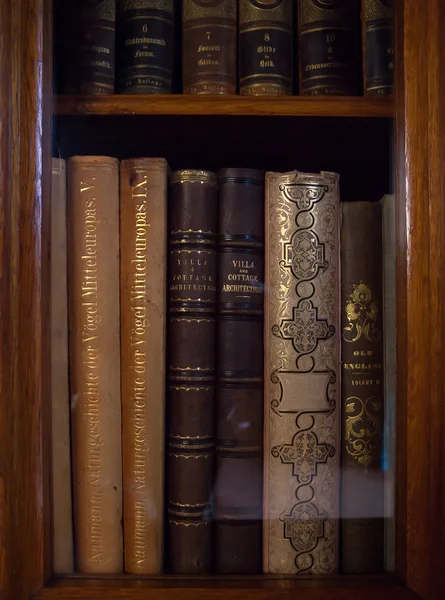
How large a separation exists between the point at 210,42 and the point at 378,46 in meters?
0.17

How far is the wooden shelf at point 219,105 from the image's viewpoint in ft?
2.20

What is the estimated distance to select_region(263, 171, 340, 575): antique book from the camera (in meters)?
0.65

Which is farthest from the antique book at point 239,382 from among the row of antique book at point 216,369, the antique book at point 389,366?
the antique book at point 389,366

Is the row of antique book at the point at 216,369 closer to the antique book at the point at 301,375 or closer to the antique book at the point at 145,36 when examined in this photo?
the antique book at the point at 301,375

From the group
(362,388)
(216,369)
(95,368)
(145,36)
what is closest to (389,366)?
(362,388)

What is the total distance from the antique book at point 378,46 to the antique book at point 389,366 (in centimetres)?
11

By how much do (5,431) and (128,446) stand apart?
0.42 feet

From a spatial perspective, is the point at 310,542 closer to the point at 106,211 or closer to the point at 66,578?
the point at 66,578

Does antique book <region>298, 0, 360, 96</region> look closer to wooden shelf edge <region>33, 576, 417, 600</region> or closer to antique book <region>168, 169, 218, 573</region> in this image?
antique book <region>168, 169, 218, 573</region>

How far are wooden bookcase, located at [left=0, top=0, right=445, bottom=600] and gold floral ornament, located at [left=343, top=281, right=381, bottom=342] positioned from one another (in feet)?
0.16

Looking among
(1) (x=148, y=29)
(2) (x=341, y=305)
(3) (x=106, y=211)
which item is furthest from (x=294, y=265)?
(1) (x=148, y=29)

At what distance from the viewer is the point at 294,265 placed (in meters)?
0.66

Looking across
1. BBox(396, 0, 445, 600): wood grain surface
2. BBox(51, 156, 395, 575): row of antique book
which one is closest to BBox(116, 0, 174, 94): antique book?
BBox(51, 156, 395, 575): row of antique book

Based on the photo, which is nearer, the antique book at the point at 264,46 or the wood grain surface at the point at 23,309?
the wood grain surface at the point at 23,309
